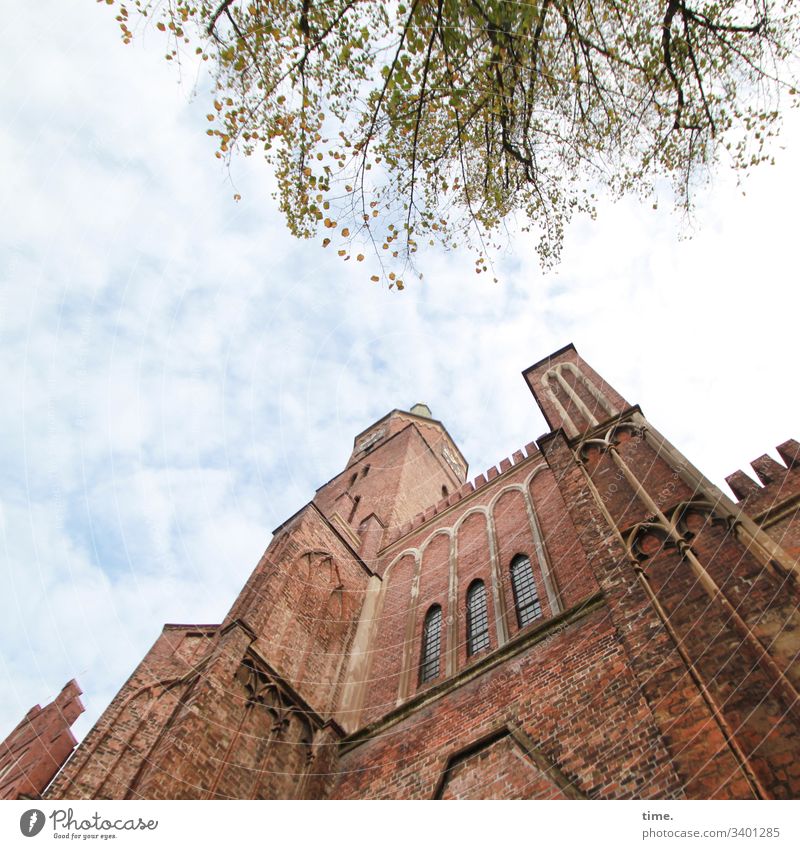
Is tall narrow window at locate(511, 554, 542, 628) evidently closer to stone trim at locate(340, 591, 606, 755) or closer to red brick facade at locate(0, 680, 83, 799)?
stone trim at locate(340, 591, 606, 755)

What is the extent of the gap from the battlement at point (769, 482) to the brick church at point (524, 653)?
0.13 feet

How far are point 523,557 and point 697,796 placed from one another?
22.3 feet

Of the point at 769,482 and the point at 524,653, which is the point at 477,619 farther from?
the point at 769,482

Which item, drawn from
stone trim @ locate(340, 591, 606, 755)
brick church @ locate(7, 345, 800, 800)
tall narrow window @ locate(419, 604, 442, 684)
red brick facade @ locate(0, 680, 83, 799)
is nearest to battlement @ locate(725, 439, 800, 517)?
brick church @ locate(7, 345, 800, 800)

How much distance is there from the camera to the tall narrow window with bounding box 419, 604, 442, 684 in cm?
1048

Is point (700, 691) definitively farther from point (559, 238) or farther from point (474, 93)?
point (474, 93)

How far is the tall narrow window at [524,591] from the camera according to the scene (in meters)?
9.76

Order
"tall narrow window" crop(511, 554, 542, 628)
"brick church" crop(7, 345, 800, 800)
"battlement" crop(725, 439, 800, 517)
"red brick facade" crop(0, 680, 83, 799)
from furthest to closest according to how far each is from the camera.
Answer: "red brick facade" crop(0, 680, 83, 799)
"tall narrow window" crop(511, 554, 542, 628)
"battlement" crop(725, 439, 800, 517)
"brick church" crop(7, 345, 800, 800)

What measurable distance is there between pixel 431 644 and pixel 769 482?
21.2 feet
